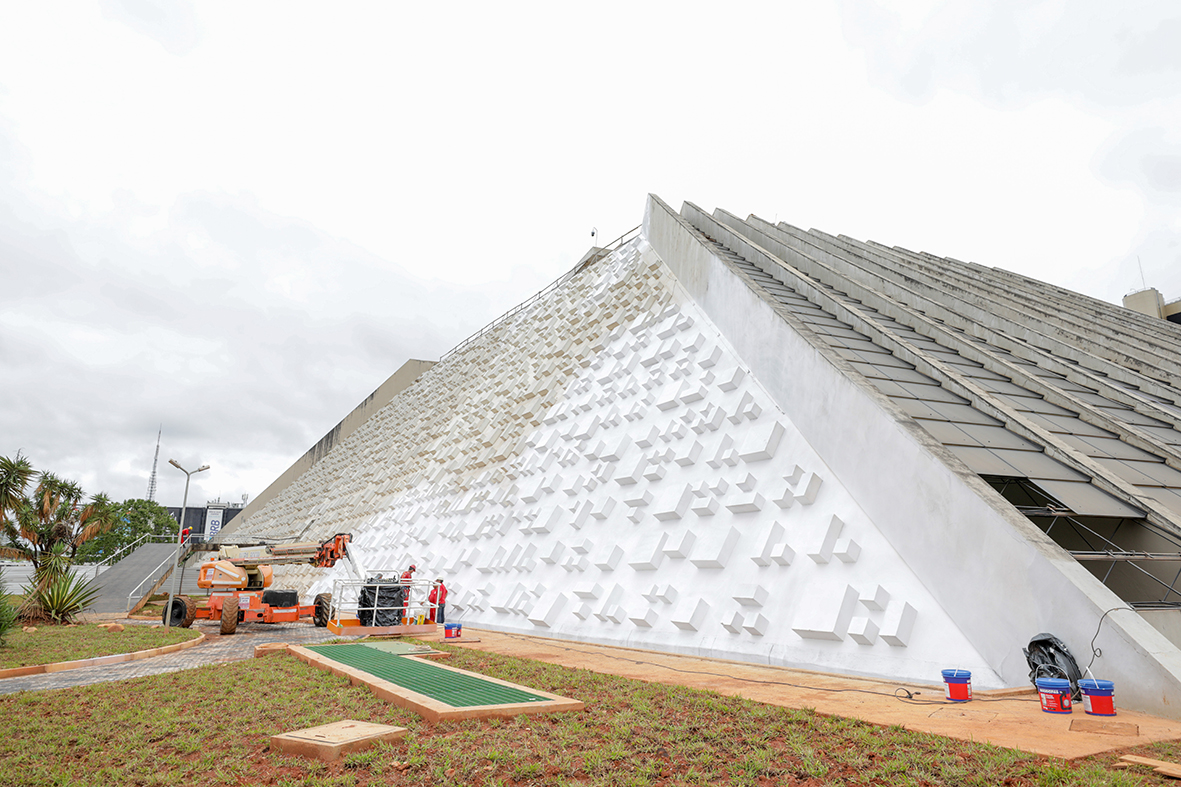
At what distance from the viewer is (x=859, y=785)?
3293mm

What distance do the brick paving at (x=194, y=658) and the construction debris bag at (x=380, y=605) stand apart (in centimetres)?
74

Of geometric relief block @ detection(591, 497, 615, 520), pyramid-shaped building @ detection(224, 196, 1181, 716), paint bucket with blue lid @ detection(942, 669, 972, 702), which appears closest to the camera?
paint bucket with blue lid @ detection(942, 669, 972, 702)

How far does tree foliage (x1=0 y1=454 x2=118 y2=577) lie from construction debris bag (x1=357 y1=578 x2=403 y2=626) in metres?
7.66

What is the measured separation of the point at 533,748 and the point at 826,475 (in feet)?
16.6

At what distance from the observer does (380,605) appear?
1297 centimetres

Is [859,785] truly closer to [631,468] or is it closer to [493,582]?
[631,468]

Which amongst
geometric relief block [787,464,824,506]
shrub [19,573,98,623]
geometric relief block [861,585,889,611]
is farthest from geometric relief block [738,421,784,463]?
shrub [19,573,98,623]

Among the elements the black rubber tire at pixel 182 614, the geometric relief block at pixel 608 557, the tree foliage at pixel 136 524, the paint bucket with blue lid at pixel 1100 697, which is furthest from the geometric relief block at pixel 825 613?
the tree foliage at pixel 136 524

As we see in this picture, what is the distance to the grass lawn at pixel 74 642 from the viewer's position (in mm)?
8984

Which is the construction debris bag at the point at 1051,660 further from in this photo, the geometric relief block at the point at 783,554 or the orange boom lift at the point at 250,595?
the orange boom lift at the point at 250,595

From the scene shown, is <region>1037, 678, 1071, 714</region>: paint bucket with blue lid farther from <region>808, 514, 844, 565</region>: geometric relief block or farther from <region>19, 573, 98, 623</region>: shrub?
<region>19, 573, 98, 623</region>: shrub

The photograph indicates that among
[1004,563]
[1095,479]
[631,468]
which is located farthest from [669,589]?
[1095,479]

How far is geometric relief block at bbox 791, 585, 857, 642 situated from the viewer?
680 centimetres

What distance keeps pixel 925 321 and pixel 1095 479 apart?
4.72 meters
